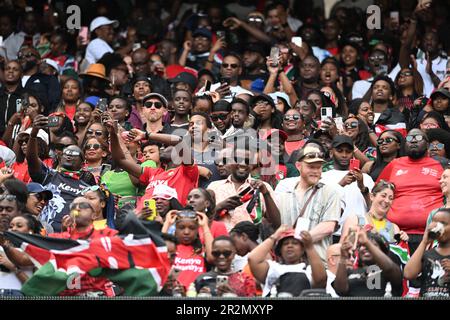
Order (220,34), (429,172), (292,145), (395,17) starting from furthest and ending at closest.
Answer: (395,17) < (220,34) < (292,145) < (429,172)

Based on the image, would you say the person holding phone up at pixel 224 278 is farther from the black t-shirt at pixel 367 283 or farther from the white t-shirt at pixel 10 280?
the white t-shirt at pixel 10 280

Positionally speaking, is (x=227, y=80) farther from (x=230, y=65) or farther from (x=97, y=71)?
(x=97, y=71)

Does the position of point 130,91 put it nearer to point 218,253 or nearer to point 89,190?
point 89,190

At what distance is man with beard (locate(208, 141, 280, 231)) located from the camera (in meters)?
13.6

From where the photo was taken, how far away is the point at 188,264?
13039 mm

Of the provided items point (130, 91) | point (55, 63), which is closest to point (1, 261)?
point (130, 91)

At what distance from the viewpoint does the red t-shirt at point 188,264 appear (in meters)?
12.9

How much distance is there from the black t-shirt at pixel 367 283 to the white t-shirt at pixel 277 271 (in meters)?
0.40

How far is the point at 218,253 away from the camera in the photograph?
502 inches

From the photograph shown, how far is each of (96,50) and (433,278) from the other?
7.98m

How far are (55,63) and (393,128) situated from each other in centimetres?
505

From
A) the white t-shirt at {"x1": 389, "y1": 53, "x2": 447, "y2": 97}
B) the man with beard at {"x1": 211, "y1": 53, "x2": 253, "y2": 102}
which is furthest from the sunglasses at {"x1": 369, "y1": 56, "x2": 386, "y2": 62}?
the man with beard at {"x1": 211, "y1": 53, "x2": 253, "y2": 102}

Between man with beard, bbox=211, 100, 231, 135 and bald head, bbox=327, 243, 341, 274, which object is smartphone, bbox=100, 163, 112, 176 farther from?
bald head, bbox=327, 243, 341, 274

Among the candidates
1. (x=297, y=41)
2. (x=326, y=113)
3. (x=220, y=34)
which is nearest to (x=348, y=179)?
(x=326, y=113)
